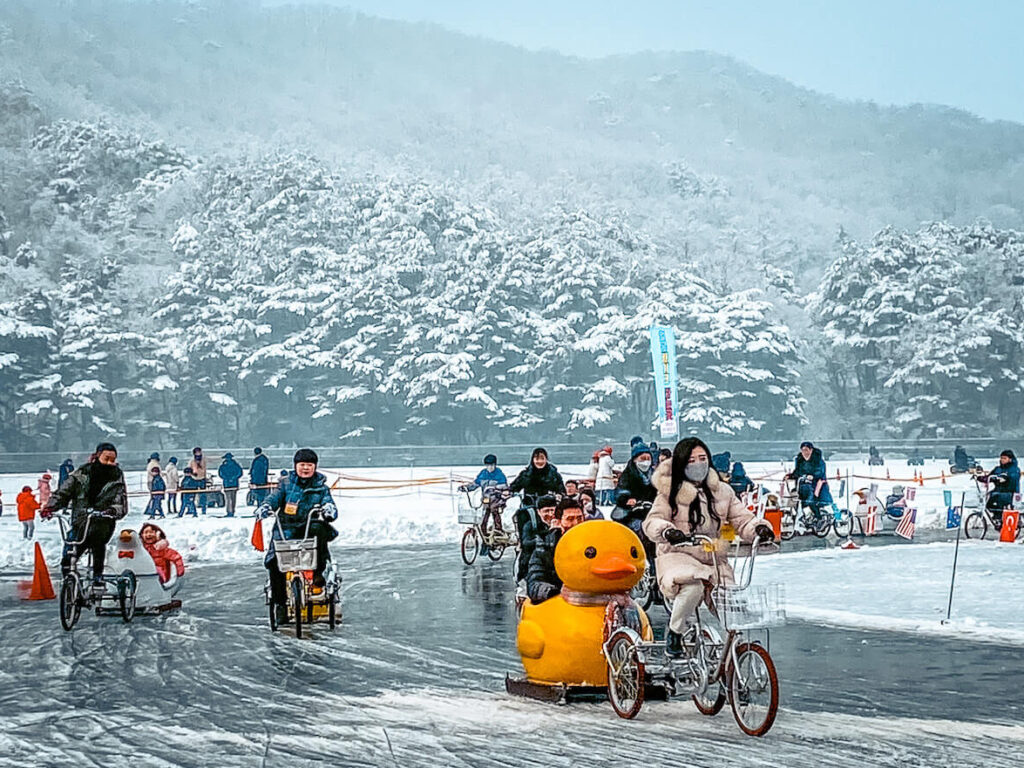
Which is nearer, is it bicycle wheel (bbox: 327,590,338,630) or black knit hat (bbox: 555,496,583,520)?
black knit hat (bbox: 555,496,583,520)

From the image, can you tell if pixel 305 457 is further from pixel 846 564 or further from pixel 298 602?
pixel 846 564

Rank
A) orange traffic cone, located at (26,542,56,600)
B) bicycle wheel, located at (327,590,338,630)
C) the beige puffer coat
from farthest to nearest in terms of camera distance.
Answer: orange traffic cone, located at (26,542,56,600) < bicycle wheel, located at (327,590,338,630) < the beige puffer coat

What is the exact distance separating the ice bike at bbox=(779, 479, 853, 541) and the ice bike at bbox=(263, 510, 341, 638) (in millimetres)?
12866

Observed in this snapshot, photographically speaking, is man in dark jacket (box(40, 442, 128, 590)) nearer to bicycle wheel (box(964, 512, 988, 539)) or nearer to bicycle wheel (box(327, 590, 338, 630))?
bicycle wheel (box(327, 590, 338, 630))

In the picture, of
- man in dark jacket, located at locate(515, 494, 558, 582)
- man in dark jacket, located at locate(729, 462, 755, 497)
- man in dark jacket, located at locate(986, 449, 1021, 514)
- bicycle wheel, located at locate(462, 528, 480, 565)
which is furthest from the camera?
man in dark jacket, located at locate(729, 462, 755, 497)

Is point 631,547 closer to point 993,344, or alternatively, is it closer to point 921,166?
point 993,344

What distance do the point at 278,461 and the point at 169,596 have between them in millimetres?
44856

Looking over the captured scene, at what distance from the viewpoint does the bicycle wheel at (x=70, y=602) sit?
1321 cm

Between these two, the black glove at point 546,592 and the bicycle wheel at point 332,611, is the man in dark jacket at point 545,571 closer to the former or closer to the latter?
the black glove at point 546,592

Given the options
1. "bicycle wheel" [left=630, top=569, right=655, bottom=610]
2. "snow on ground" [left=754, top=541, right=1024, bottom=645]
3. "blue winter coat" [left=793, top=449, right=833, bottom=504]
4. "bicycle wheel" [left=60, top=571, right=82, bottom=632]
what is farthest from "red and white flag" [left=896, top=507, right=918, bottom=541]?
"bicycle wheel" [left=60, top=571, right=82, bottom=632]

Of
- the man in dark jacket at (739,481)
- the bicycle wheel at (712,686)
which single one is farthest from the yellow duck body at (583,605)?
the man in dark jacket at (739,481)

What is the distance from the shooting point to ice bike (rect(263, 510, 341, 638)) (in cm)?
1170

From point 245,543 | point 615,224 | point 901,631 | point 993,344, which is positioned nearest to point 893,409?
point 993,344

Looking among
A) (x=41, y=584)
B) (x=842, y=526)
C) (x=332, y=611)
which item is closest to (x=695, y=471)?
(x=332, y=611)
